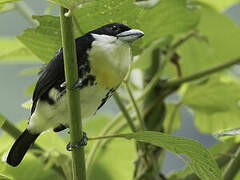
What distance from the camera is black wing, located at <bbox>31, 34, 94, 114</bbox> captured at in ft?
2.16

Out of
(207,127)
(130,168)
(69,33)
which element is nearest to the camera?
(69,33)

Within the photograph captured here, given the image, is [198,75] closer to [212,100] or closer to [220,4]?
[212,100]

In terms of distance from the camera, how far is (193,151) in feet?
1.71

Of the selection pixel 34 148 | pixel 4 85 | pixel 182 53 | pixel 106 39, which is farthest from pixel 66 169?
pixel 4 85

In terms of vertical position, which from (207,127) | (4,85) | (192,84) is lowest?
(4,85)

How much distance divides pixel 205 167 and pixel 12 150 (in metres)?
0.35

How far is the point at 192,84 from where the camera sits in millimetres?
904

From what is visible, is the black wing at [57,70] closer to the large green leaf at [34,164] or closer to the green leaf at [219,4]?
the large green leaf at [34,164]

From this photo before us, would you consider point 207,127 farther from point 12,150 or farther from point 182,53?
point 12,150

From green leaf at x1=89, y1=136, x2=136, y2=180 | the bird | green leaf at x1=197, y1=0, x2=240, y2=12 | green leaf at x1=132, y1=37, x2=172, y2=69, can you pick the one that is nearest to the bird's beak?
the bird

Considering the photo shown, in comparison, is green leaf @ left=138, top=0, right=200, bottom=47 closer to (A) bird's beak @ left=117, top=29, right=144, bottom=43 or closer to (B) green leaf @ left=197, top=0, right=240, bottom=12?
(A) bird's beak @ left=117, top=29, right=144, bottom=43

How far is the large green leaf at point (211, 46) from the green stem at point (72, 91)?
515mm

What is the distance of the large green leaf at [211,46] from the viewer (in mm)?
997

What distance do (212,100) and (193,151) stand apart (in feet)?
1.31
